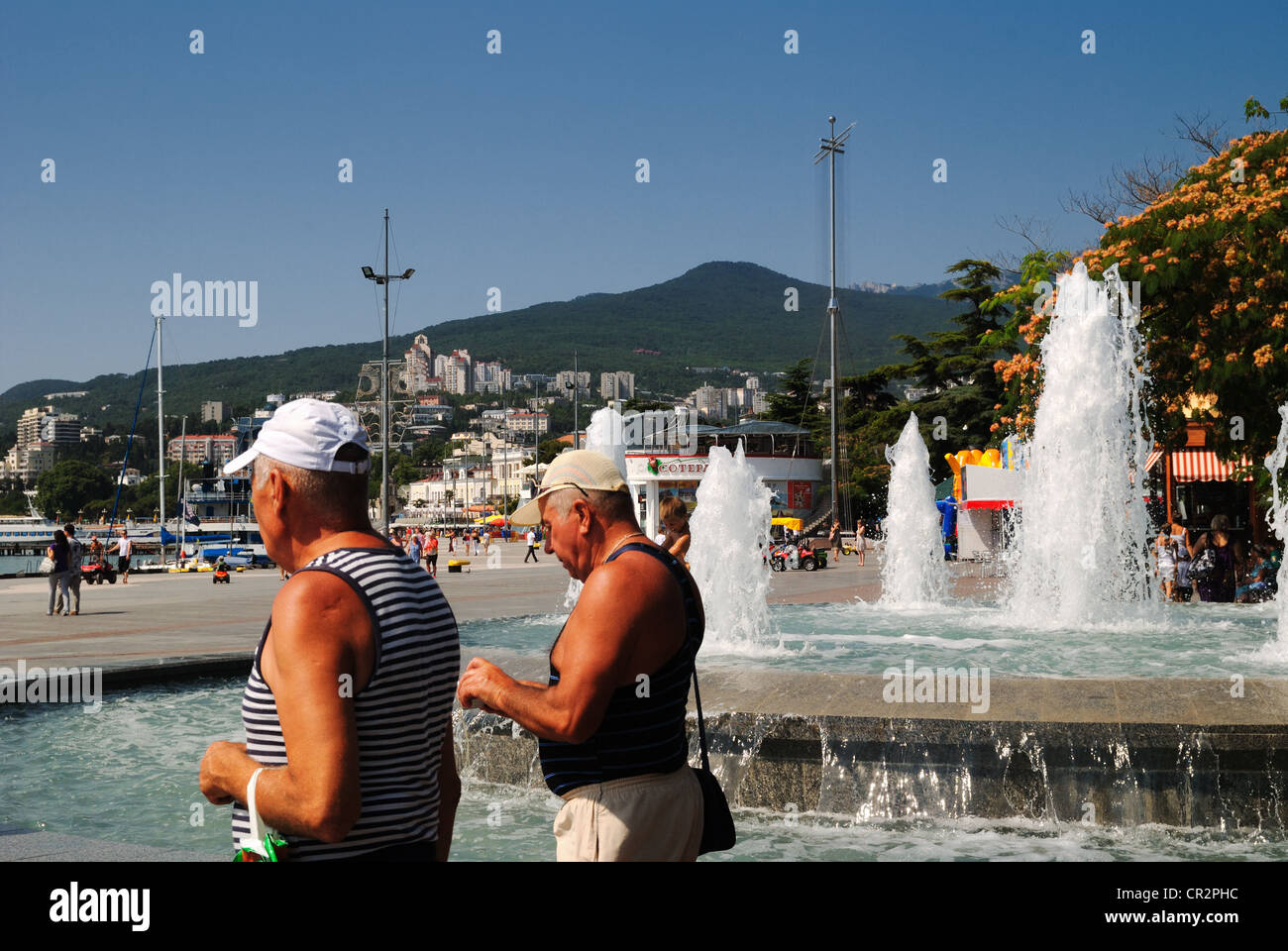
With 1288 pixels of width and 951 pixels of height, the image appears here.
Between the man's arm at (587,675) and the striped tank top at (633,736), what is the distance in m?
0.07

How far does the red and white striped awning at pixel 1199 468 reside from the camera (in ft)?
90.6

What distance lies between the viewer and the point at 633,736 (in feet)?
9.18

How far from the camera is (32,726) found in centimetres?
884

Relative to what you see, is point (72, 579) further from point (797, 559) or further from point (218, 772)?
point (797, 559)

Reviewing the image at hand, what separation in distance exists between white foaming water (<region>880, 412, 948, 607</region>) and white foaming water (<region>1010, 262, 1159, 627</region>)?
334 cm

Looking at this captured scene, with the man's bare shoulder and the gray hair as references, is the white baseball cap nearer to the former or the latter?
the man's bare shoulder

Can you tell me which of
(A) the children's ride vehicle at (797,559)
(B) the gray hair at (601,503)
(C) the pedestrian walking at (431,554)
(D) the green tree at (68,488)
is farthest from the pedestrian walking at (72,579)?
(D) the green tree at (68,488)

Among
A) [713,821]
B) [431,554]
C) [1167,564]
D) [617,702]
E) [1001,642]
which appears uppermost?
[617,702]

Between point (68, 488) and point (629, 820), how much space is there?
17549 centimetres

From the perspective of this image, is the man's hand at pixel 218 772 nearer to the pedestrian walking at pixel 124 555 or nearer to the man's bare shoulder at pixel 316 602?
the man's bare shoulder at pixel 316 602

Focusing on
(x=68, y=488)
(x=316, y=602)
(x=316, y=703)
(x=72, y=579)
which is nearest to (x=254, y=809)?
(x=316, y=703)

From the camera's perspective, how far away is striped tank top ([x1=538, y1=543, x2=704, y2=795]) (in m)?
2.79
